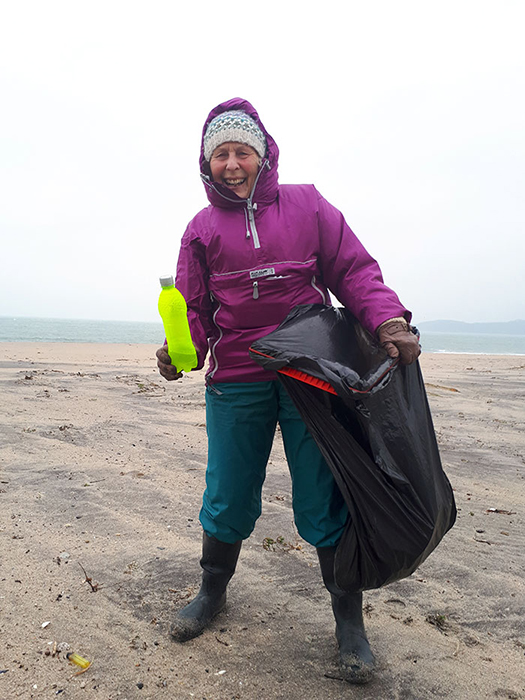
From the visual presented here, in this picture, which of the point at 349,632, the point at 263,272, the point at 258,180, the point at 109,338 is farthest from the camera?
the point at 109,338

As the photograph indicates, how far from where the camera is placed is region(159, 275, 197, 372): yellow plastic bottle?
195 cm

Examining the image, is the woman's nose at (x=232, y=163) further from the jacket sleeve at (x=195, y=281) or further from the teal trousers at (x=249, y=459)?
the teal trousers at (x=249, y=459)

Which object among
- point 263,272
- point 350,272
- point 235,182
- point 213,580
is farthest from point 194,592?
point 235,182

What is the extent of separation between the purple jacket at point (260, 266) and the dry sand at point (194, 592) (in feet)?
3.41

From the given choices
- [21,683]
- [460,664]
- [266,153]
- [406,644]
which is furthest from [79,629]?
[266,153]

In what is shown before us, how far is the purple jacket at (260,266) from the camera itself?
199 cm

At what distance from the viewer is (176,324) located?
6.46ft

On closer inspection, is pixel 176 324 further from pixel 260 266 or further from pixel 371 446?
pixel 371 446

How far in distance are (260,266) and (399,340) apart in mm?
629

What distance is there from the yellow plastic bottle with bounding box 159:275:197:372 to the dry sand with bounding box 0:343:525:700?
109 centimetres

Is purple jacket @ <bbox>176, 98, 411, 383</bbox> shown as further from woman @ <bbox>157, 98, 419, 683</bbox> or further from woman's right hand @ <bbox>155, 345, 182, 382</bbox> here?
woman's right hand @ <bbox>155, 345, 182, 382</bbox>

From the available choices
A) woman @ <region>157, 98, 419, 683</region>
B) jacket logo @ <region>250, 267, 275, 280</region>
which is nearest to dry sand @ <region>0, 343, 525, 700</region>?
woman @ <region>157, 98, 419, 683</region>

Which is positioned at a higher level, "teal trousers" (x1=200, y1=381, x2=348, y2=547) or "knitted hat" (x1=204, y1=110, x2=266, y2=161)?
"knitted hat" (x1=204, y1=110, x2=266, y2=161)

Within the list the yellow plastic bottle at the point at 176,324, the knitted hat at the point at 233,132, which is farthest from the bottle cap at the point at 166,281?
the knitted hat at the point at 233,132
